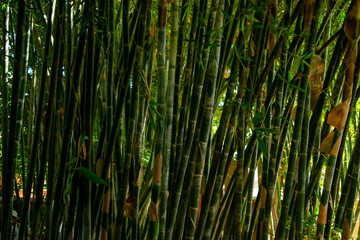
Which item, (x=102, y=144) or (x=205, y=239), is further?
(x=205, y=239)

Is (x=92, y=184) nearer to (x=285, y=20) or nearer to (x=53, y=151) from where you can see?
(x=53, y=151)

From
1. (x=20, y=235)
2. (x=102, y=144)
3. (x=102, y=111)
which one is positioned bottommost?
(x=20, y=235)

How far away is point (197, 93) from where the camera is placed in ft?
4.09

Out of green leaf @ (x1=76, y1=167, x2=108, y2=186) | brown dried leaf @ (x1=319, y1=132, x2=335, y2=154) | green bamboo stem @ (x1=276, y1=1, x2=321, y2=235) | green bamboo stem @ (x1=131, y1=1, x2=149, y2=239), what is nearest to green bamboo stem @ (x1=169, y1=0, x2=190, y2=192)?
green bamboo stem @ (x1=131, y1=1, x2=149, y2=239)

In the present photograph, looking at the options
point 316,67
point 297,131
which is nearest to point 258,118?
point 297,131

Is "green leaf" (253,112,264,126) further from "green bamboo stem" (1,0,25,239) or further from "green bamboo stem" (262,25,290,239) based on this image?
"green bamboo stem" (1,0,25,239)

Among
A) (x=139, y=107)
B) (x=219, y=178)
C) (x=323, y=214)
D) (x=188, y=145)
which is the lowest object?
(x=323, y=214)

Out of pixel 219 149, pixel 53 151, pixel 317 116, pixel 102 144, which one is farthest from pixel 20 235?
pixel 317 116

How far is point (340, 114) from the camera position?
4.15 feet

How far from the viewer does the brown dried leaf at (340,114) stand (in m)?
1.26

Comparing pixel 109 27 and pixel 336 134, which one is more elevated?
pixel 109 27

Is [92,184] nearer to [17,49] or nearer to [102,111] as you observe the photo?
[102,111]

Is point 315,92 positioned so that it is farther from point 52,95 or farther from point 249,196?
point 52,95

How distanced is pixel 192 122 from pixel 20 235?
748 mm
